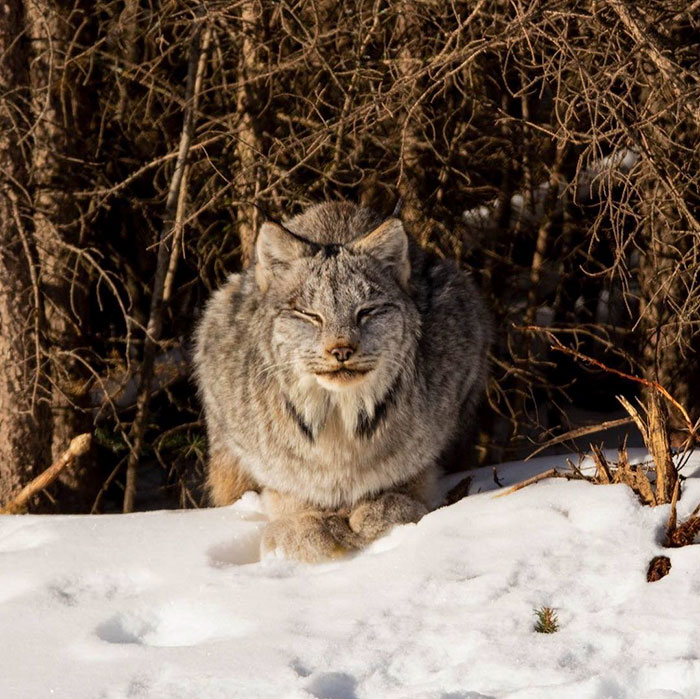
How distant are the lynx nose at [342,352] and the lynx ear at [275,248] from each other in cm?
49

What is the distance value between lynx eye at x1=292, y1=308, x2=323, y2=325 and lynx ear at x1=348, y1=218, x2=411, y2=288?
1.06 feet

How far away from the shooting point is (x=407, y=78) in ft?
13.4

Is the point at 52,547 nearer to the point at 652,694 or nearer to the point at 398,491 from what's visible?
the point at 398,491

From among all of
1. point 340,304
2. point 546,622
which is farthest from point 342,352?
point 546,622

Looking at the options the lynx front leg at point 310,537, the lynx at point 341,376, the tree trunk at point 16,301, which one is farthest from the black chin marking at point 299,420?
the tree trunk at point 16,301

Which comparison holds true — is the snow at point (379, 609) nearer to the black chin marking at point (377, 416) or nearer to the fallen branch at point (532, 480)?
the fallen branch at point (532, 480)

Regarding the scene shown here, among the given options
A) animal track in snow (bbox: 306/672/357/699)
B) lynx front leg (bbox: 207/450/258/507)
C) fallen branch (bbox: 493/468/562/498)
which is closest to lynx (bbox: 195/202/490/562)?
lynx front leg (bbox: 207/450/258/507)

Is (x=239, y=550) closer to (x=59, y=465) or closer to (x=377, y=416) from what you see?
(x=377, y=416)

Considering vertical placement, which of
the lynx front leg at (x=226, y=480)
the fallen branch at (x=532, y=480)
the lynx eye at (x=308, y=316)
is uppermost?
the lynx eye at (x=308, y=316)

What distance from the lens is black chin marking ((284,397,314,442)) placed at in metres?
4.02

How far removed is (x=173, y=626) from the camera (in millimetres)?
3287

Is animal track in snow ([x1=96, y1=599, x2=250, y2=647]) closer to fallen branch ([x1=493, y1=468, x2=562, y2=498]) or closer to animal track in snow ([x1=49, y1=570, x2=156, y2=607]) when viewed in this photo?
animal track in snow ([x1=49, y1=570, x2=156, y2=607])

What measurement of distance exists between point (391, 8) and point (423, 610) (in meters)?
2.54

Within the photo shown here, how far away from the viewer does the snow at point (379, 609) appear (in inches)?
110
